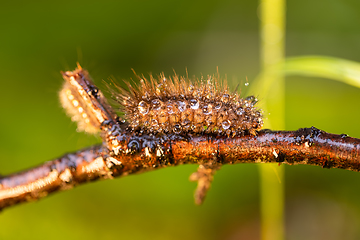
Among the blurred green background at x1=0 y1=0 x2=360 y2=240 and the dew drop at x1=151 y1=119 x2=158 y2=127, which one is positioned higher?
the blurred green background at x1=0 y1=0 x2=360 y2=240

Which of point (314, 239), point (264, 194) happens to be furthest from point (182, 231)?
point (314, 239)

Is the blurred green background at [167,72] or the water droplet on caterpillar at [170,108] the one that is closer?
the water droplet on caterpillar at [170,108]

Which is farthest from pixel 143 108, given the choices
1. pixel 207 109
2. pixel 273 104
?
pixel 273 104

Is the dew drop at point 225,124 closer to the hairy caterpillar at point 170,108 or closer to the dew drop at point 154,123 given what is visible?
the hairy caterpillar at point 170,108

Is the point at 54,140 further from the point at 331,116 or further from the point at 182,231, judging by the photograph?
the point at 331,116

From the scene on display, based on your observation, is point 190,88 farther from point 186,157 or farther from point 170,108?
point 186,157

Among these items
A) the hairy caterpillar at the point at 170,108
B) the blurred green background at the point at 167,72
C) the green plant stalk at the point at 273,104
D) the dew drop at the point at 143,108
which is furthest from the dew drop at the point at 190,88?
the blurred green background at the point at 167,72

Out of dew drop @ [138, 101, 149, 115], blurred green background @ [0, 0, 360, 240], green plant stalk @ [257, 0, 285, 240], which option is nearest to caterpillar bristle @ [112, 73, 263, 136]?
dew drop @ [138, 101, 149, 115]

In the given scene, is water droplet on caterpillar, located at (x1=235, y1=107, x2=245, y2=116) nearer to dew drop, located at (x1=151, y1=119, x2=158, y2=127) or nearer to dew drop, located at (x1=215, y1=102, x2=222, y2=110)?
dew drop, located at (x1=215, y1=102, x2=222, y2=110)
